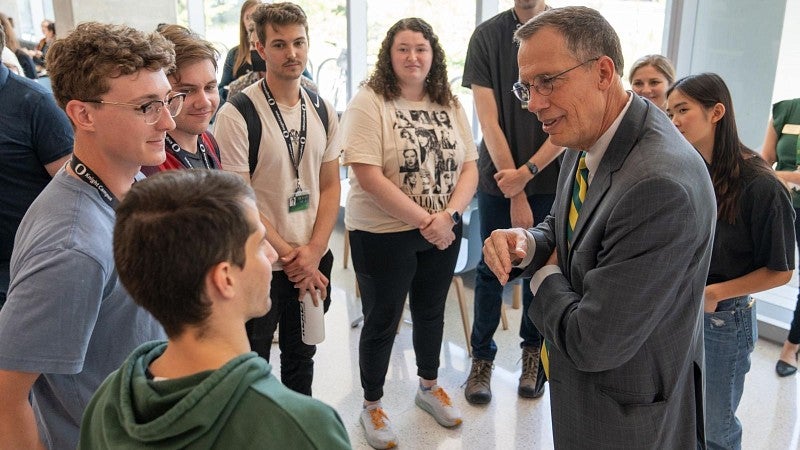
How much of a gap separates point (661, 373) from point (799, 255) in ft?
9.57

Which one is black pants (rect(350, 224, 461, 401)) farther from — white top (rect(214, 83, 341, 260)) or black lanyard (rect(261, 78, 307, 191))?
black lanyard (rect(261, 78, 307, 191))

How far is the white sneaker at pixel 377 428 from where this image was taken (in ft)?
9.25

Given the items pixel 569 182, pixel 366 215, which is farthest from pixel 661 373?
pixel 366 215

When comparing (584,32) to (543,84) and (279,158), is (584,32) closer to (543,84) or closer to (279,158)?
(543,84)

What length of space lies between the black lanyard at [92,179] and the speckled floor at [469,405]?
1827mm

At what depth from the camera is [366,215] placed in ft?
8.92

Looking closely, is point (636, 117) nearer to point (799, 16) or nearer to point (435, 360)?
point (435, 360)

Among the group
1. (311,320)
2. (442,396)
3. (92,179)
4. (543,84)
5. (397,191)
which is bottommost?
(442,396)

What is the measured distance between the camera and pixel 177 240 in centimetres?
92

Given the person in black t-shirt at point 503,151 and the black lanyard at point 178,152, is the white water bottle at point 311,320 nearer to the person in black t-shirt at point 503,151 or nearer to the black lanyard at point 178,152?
the black lanyard at point 178,152

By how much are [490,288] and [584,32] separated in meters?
1.83

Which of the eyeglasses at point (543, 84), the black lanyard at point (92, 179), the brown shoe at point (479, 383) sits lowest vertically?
the brown shoe at point (479, 383)

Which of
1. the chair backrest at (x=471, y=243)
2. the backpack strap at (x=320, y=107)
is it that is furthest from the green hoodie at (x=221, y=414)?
the chair backrest at (x=471, y=243)

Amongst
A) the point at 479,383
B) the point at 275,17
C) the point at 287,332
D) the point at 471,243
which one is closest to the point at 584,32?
the point at 275,17
